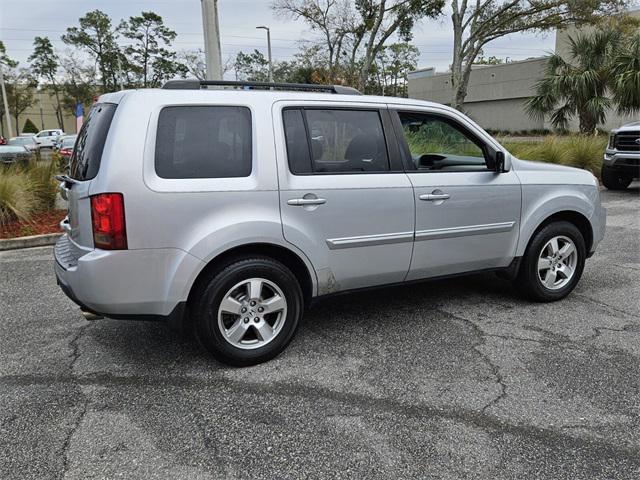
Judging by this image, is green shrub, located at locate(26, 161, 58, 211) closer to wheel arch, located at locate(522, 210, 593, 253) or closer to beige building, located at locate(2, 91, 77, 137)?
wheel arch, located at locate(522, 210, 593, 253)

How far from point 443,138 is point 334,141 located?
1608 millimetres

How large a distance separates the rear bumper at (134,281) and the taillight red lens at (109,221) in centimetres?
6

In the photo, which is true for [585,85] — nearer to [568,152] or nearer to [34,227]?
[568,152]

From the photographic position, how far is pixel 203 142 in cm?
336

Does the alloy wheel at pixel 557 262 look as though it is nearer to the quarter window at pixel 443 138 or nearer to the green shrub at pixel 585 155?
the quarter window at pixel 443 138

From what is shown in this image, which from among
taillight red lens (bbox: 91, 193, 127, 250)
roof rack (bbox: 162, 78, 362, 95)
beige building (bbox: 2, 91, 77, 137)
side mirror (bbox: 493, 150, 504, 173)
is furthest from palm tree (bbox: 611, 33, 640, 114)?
beige building (bbox: 2, 91, 77, 137)

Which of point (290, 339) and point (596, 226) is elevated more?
point (596, 226)

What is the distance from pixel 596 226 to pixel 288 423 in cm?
351

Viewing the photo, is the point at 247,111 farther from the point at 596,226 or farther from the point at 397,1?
the point at 397,1

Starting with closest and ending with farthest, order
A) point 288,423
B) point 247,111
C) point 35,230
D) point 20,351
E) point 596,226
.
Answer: point 288,423, point 247,111, point 20,351, point 596,226, point 35,230

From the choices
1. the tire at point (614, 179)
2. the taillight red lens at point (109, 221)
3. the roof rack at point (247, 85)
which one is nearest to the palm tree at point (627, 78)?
the tire at point (614, 179)

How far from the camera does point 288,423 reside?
2.94 meters

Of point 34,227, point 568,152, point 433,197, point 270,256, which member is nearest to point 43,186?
point 34,227

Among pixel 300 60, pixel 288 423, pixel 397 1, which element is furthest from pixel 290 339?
pixel 300 60
